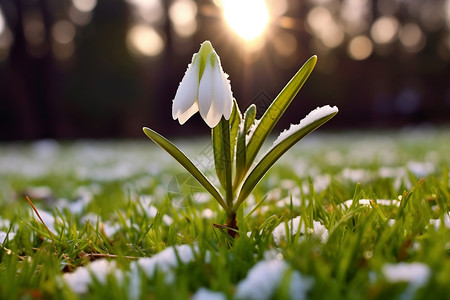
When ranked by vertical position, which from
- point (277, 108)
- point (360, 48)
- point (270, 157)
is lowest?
point (270, 157)

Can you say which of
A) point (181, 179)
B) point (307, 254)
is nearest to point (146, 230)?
point (181, 179)

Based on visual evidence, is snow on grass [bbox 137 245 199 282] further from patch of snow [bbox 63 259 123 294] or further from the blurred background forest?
the blurred background forest

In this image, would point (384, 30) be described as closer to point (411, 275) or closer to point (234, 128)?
point (234, 128)

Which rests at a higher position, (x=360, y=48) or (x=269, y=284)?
(x=360, y=48)

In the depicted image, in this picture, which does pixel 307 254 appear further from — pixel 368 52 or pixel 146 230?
pixel 368 52

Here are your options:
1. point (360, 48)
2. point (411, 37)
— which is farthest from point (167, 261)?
point (411, 37)

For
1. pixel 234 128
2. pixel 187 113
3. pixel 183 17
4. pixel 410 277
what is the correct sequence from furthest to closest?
pixel 183 17, pixel 234 128, pixel 187 113, pixel 410 277

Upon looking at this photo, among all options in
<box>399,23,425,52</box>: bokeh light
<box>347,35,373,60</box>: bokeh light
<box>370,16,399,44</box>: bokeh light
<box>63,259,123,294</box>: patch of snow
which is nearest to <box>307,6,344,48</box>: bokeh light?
<box>347,35,373,60</box>: bokeh light
